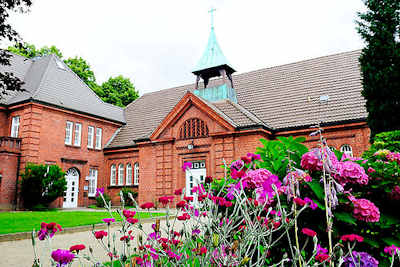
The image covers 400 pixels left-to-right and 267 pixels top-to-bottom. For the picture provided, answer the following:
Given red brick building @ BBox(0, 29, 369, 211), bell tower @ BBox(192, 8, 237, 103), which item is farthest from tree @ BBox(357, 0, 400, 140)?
bell tower @ BBox(192, 8, 237, 103)

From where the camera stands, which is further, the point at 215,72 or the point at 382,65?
the point at 215,72

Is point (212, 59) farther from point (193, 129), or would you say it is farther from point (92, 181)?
point (92, 181)

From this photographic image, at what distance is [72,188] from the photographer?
23.7 meters

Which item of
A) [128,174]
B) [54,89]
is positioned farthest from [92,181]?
[54,89]

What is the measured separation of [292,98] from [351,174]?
18895 mm

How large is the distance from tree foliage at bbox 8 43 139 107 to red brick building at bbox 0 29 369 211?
37.7ft

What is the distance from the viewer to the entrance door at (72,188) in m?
23.2

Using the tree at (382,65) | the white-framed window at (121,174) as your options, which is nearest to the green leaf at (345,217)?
the tree at (382,65)

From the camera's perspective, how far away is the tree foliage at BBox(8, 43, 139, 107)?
1508 inches

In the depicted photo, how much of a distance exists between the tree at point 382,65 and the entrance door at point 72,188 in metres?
20.3

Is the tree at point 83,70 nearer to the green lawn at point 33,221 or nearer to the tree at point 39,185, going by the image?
the tree at point 39,185

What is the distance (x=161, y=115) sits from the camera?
2616 cm

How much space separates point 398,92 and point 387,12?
104 inches

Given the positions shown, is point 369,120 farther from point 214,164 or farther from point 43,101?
point 43,101
